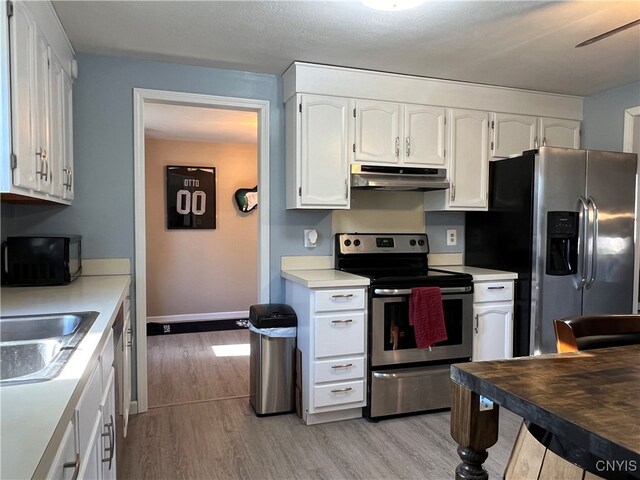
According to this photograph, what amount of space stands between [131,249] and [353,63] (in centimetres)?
189

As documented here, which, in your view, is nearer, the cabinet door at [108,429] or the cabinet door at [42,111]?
the cabinet door at [108,429]

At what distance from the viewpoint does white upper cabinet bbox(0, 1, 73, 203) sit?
1.60 meters

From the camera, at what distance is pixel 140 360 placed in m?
2.96

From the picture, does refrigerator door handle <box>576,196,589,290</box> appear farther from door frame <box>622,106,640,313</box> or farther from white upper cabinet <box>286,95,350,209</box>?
white upper cabinet <box>286,95,350,209</box>

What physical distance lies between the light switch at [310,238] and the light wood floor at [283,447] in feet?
3.83

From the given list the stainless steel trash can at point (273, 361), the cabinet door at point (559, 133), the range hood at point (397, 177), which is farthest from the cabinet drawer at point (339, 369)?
the cabinet door at point (559, 133)

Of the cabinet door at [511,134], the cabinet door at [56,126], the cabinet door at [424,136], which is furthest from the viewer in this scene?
the cabinet door at [511,134]

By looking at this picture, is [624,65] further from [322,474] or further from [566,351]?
[322,474]

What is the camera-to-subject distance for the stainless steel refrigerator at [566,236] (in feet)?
9.87

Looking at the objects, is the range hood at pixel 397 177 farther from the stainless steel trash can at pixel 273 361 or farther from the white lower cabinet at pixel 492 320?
the stainless steel trash can at pixel 273 361

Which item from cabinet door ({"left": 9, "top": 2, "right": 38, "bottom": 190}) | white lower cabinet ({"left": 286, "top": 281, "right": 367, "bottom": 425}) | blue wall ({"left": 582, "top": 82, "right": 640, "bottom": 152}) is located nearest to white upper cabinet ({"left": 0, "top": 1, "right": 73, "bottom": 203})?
cabinet door ({"left": 9, "top": 2, "right": 38, "bottom": 190})

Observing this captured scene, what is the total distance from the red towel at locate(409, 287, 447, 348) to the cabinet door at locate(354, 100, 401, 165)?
0.96 meters

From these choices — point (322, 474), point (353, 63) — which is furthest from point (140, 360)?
point (353, 63)

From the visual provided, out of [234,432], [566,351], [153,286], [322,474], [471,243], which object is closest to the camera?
[566,351]
